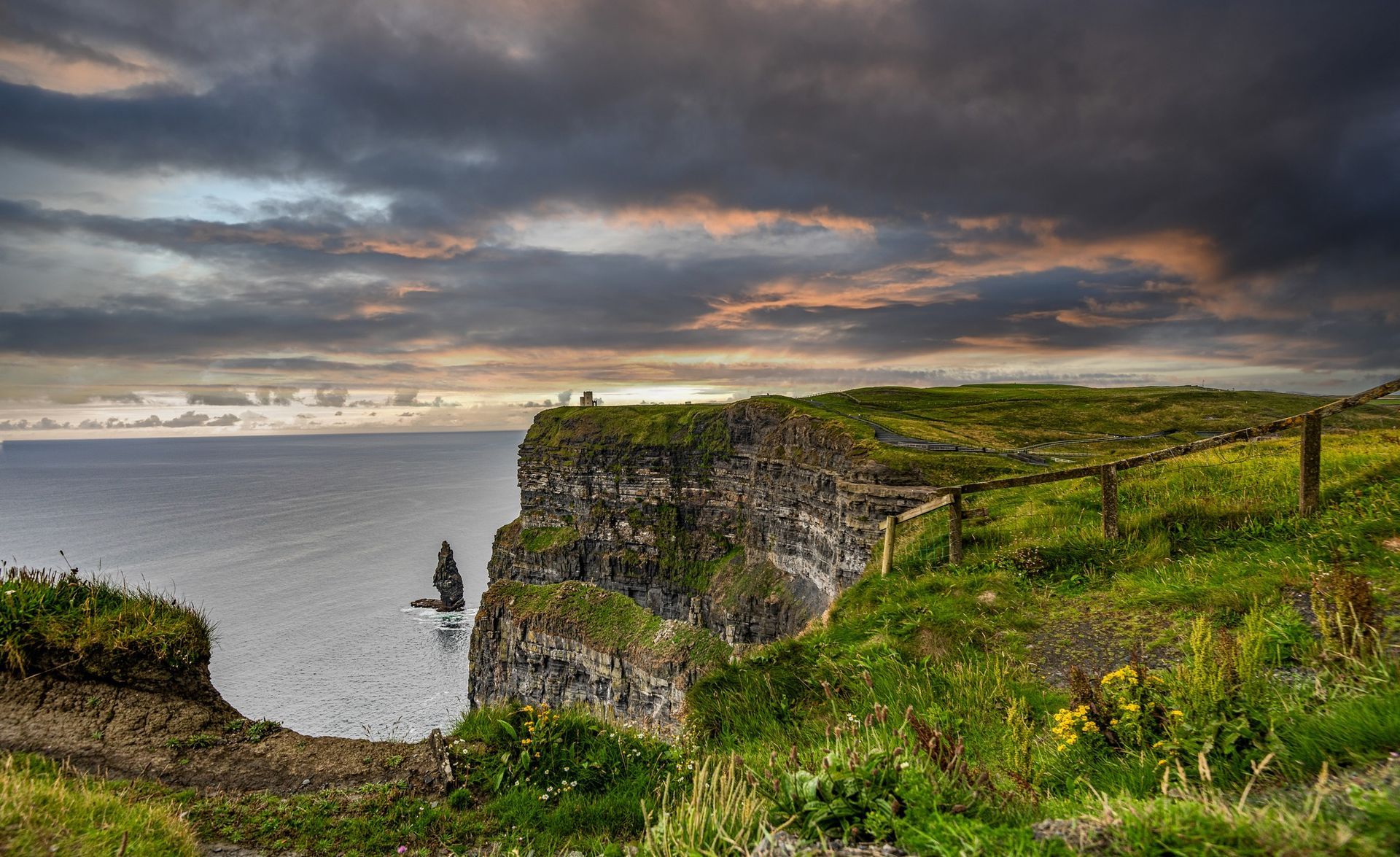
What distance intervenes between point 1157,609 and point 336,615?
11064 cm

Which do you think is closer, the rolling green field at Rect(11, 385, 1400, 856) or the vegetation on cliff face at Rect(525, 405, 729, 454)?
the rolling green field at Rect(11, 385, 1400, 856)

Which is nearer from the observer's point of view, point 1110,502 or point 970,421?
point 1110,502

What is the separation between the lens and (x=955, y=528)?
46.4 feet

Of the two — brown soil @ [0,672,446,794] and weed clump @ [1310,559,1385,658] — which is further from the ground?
weed clump @ [1310,559,1385,658]

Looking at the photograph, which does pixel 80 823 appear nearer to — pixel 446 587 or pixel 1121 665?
pixel 1121 665

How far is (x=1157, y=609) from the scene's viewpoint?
29.9ft

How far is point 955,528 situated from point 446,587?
102 m

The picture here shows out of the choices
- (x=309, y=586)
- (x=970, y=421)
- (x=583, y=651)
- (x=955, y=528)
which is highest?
(x=970, y=421)

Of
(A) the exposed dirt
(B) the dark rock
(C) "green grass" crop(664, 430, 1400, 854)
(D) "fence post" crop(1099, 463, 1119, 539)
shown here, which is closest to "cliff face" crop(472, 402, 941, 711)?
(B) the dark rock

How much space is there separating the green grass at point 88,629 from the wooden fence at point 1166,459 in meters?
13.9

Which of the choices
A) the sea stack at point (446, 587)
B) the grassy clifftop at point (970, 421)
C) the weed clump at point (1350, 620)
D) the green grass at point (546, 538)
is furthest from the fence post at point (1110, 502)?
the sea stack at point (446, 587)

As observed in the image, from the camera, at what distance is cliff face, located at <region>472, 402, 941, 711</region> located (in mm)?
45438

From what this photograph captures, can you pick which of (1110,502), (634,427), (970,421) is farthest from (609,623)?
(970,421)

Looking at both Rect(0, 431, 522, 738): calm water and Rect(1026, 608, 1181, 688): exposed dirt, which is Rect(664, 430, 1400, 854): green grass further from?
Rect(0, 431, 522, 738): calm water
